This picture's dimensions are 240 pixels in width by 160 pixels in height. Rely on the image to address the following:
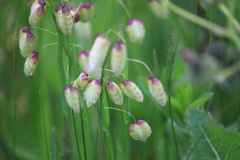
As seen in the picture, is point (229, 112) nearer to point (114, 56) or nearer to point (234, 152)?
point (234, 152)

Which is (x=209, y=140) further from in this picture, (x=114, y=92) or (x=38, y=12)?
(x=38, y=12)

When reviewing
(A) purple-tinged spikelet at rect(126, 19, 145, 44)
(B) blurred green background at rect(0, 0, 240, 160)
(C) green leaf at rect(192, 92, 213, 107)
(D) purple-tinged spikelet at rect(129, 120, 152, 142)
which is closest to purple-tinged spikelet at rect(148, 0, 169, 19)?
(B) blurred green background at rect(0, 0, 240, 160)

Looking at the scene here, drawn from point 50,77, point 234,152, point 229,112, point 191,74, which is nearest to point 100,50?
point 191,74

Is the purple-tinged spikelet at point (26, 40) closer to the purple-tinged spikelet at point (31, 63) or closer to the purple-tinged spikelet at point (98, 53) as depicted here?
the purple-tinged spikelet at point (31, 63)

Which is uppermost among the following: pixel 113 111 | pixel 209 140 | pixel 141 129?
pixel 141 129

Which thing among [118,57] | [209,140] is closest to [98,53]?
[118,57]

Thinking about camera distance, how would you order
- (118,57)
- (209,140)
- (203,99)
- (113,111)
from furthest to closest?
(113,111) < (203,99) < (209,140) < (118,57)
